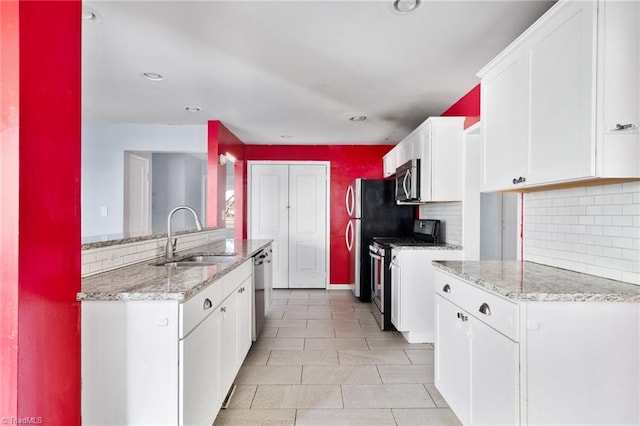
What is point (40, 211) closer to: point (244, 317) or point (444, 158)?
point (244, 317)

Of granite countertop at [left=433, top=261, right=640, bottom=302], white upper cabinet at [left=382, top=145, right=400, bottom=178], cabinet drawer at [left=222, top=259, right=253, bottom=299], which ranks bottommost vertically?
cabinet drawer at [left=222, top=259, right=253, bottom=299]

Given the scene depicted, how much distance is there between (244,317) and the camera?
2.55m

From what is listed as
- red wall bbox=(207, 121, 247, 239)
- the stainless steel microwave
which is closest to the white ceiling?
red wall bbox=(207, 121, 247, 239)

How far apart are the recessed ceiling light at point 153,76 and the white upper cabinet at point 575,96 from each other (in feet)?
8.26

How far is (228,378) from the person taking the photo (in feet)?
A: 6.72

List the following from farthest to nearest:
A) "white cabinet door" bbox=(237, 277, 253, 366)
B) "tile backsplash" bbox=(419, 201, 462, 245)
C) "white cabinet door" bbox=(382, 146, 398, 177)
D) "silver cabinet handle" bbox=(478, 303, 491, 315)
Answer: "white cabinet door" bbox=(382, 146, 398, 177) → "tile backsplash" bbox=(419, 201, 462, 245) → "white cabinet door" bbox=(237, 277, 253, 366) → "silver cabinet handle" bbox=(478, 303, 491, 315)

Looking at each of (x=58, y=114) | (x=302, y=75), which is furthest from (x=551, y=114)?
(x=58, y=114)

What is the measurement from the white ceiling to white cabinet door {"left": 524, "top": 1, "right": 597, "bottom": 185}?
43cm

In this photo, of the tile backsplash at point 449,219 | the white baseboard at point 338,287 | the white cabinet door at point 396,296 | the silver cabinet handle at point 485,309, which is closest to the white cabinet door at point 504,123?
the silver cabinet handle at point 485,309

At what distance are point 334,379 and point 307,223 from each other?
327 cm

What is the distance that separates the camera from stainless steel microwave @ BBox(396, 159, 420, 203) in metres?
3.43

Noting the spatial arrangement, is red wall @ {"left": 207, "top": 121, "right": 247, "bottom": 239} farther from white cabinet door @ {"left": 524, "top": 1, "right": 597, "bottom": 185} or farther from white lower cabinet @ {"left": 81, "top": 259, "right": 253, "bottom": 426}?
white cabinet door @ {"left": 524, "top": 1, "right": 597, "bottom": 185}

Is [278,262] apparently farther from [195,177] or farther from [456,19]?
[456,19]

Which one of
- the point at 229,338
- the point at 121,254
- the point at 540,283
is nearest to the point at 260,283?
the point at 229,338
